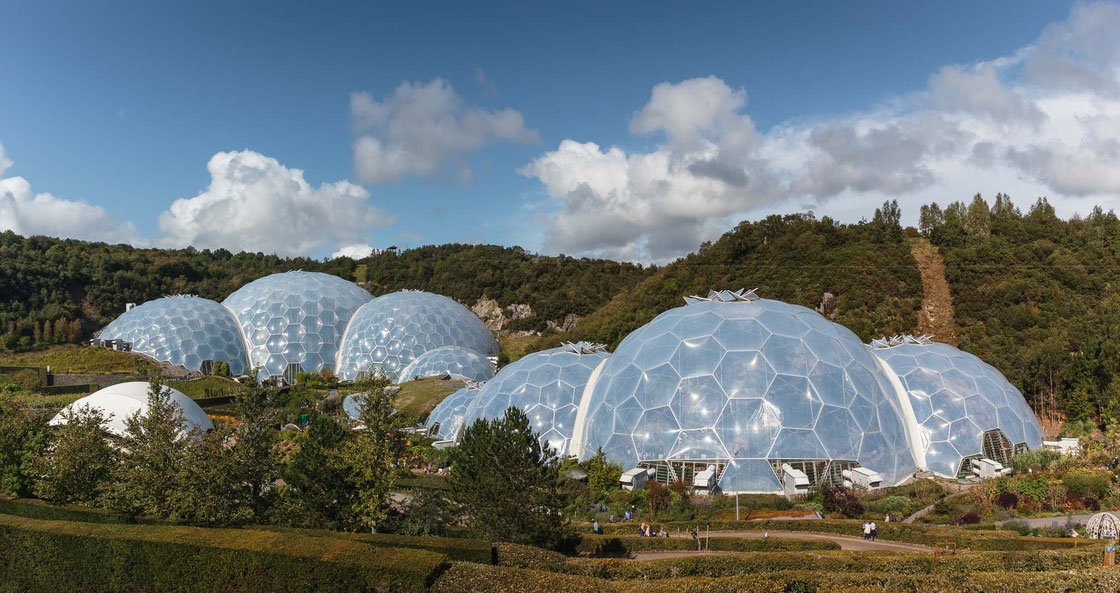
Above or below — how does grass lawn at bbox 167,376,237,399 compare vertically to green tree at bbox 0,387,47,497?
above

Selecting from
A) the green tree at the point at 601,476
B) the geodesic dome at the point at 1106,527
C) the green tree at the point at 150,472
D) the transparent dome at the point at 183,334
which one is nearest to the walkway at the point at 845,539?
the geodesic dome at the point at 1106,527

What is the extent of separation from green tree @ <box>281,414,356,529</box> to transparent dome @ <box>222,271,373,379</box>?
4220 centimetres

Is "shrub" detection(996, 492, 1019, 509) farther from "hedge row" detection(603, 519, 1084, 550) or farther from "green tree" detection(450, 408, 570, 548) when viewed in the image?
"green tree" detection(450, 408, 570, 548)

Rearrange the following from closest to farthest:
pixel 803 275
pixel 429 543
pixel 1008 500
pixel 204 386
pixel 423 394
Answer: pixel 429 543, pixel 1008 500, pixel 423 394, pixel 204 386, pixel 803 275

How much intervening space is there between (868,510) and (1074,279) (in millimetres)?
42046

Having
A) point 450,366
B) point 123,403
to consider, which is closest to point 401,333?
point 450,366

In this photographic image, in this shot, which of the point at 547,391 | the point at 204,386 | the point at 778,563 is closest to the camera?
the point at 778,563

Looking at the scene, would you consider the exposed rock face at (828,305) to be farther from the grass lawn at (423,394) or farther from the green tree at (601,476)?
the green tree at (601,476)

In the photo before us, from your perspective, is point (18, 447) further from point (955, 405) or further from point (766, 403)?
point (955, 405)

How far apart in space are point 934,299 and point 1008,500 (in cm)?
3652

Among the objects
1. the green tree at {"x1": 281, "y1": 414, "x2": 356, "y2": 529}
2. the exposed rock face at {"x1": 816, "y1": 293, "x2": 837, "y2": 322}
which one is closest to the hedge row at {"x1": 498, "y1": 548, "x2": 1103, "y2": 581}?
the green tree at {"x1": 281, "y1": 414, "x2": 356, "y2": 529}

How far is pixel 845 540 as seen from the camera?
711 inches

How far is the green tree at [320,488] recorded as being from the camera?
14.0 meters

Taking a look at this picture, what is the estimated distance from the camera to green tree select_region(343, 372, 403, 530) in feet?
44.9
